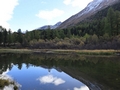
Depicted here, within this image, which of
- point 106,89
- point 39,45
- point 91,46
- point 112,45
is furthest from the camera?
point 39,45

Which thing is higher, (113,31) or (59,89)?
(113,31)

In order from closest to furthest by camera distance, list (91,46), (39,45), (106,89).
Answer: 1. (106,89)
2. (91,46)
3. (39,45)

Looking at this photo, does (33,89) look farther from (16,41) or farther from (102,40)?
(16,41)

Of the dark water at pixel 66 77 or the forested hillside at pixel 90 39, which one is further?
the forested hillside at pixel 90 39

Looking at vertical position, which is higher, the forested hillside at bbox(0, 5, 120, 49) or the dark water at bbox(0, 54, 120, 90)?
the forested hillside at bbox(0, 5, 120, 49)

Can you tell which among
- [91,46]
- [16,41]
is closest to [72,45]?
[91,46]

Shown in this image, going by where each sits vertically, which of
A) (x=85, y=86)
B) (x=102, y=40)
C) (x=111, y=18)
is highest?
(x=111, y=18)

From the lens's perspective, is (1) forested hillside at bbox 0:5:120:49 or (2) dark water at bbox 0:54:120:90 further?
(1) forested hillside at bbox 0:5:120:49

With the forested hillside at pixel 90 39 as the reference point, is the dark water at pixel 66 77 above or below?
below

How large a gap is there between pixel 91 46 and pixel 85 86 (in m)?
52.5

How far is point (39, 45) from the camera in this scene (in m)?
93.9

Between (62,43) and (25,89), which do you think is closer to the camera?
(25,89)

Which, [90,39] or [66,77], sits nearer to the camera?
[66,77]

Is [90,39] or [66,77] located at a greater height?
[90,39]
